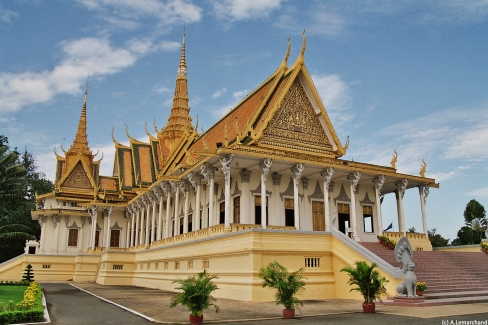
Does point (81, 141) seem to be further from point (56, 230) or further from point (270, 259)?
point (270, 259)

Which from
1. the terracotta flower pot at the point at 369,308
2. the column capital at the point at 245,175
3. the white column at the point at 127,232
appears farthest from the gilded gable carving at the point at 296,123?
the white column at the point at 127,232

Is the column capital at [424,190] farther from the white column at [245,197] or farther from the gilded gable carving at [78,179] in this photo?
the gilded gable carving at [78,179]

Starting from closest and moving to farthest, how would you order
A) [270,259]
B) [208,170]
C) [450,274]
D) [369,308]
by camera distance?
1. [369,308]
2. [270,259]
3. [450,274]
4. [208,170]

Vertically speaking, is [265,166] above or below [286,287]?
above

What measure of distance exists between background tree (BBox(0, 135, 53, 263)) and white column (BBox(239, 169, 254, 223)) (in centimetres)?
1075

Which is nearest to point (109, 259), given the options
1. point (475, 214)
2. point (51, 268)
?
point (51, 268)

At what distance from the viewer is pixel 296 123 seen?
20703mm

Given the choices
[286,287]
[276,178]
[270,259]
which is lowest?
[286,287]

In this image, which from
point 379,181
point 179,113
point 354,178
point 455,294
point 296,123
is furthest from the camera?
point 179,113

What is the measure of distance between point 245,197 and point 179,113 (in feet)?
74.8

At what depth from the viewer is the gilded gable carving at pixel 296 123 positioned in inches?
784

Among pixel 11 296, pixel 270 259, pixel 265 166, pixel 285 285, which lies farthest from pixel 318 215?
pixel 11 296

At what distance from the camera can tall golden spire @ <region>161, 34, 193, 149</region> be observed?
38.9m

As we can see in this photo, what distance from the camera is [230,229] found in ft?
52.7
